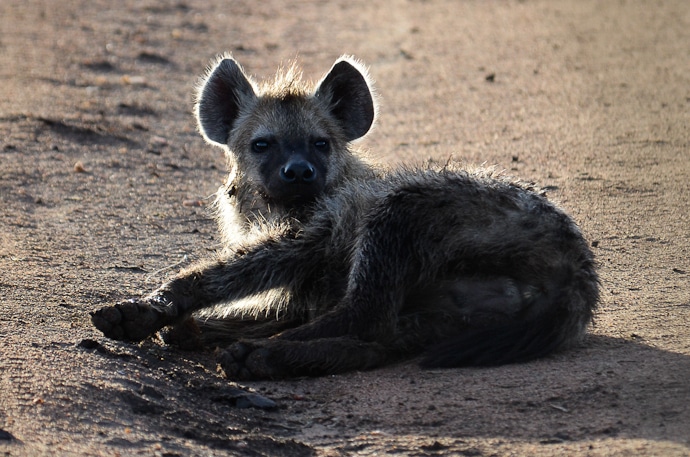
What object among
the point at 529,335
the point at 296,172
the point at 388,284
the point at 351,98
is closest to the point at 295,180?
the point at 296,172

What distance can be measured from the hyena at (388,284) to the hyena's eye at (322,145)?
0.96 feet

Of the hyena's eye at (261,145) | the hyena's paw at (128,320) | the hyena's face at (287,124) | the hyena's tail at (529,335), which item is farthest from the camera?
the hyena's eye at (261,145)

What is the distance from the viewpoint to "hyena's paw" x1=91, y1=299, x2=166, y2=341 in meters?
3.71

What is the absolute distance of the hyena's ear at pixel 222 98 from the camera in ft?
16.5

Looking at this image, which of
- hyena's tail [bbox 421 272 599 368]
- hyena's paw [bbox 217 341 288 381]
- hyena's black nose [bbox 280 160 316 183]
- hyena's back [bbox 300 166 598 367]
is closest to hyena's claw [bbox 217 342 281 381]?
hyena's paw [bbox 217 341 288 381]

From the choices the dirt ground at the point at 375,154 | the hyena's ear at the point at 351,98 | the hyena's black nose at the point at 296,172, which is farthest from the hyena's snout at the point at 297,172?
the dirt ground at the point at 375,154

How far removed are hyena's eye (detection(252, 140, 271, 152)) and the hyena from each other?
0.32 m

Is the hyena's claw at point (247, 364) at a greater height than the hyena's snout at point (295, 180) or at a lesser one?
lesser

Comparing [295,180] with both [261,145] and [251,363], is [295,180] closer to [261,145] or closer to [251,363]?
[261,145]

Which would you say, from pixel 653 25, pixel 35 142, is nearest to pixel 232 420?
pixel 35 142

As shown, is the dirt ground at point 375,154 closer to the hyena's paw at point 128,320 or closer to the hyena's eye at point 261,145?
the hyena's paw at point 128,320

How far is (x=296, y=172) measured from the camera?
14.5 ft

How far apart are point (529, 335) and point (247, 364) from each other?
0.93 m

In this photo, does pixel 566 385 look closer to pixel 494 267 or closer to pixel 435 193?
pixel 494 267
